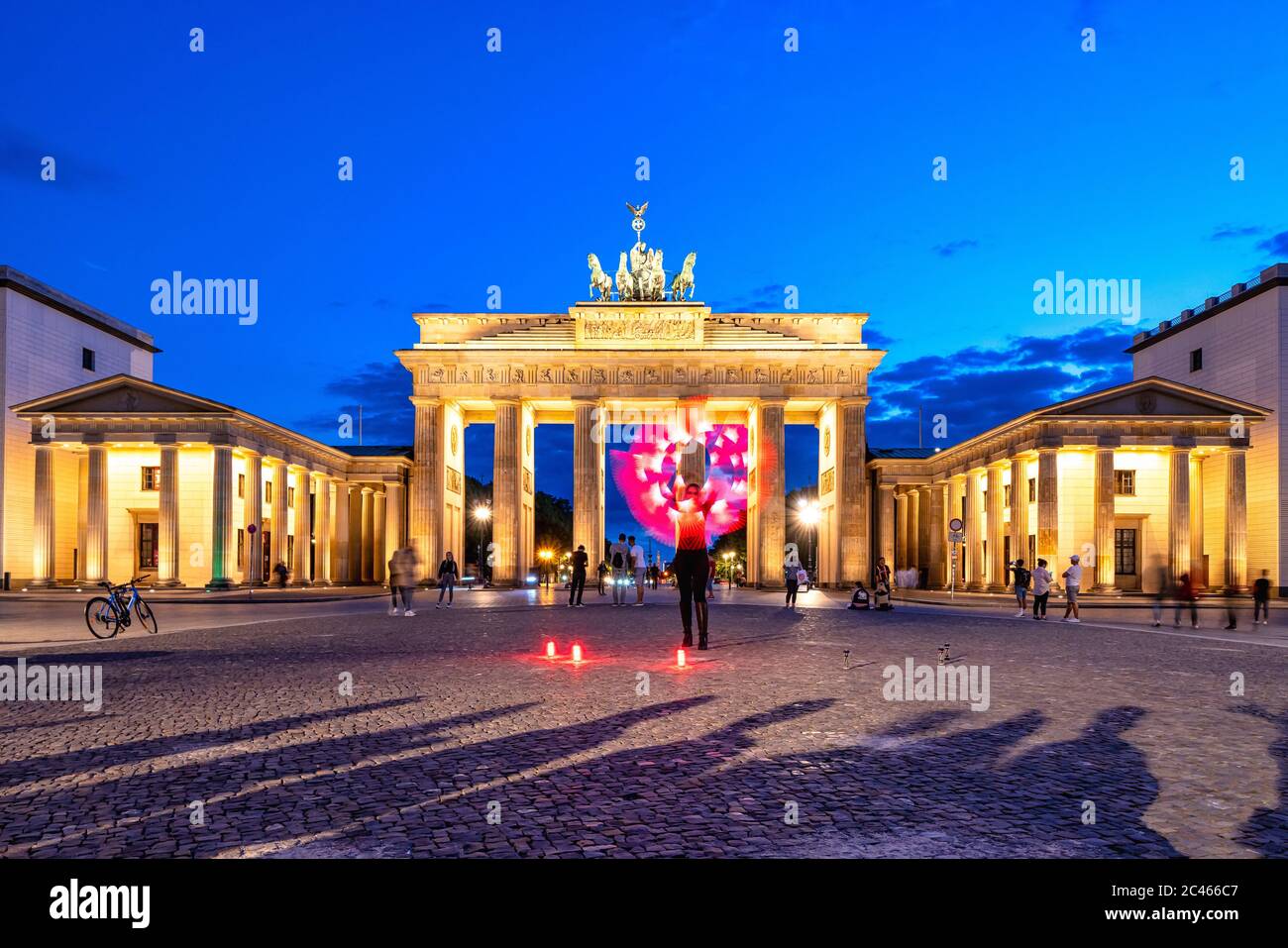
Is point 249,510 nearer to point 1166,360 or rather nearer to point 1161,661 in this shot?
point 1161,661

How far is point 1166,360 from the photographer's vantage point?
6106 centimetres

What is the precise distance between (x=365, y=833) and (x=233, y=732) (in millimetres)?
3603

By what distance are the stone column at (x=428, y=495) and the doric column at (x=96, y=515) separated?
1635cm

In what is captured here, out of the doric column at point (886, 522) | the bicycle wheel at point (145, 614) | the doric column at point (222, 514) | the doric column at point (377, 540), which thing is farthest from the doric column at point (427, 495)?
the bicycle wheel at point (145, 614)

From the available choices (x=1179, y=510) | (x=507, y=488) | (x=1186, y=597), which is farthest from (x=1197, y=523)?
(x=507, y=488)

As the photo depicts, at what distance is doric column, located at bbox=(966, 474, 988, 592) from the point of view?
57.0 meters

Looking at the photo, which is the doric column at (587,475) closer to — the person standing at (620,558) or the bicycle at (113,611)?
the person standing at (620,558)

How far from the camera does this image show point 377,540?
68688 millimetres

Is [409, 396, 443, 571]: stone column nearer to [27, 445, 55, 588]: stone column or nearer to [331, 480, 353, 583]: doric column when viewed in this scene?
[331, 480, 353, 583]: doric column

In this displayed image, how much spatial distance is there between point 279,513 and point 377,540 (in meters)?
16.3

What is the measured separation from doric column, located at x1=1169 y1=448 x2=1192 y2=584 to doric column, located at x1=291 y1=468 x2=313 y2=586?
1762 inches

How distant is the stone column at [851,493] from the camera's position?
56.0 meters
